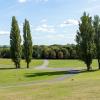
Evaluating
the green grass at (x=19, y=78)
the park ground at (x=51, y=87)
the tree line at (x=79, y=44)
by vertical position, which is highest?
the tree line at (x=79, y=44)

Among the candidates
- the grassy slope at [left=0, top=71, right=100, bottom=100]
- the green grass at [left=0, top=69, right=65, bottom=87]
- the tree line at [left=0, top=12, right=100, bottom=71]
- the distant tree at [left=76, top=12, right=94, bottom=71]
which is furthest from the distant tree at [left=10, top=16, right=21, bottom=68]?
the grassy slope at [left=0, top=71, right=100, bottom=100]

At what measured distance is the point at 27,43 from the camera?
289 feet

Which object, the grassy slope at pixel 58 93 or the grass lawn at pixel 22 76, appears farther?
the grass lawn at pixel 22 76

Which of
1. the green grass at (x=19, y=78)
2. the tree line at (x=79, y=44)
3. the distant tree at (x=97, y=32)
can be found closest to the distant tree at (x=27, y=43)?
the tree line at (x=79, y=44)

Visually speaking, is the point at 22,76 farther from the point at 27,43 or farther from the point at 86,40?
the point at 27,43

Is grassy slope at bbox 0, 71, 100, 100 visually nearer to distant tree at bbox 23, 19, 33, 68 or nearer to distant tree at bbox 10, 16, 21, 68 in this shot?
distant tree at bbox 10, 16, 21, 68

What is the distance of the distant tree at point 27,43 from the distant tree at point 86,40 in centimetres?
2131

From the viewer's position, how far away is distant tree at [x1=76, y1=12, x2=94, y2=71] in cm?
6844

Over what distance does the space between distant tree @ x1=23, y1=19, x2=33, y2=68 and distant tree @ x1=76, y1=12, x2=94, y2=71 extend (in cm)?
2131

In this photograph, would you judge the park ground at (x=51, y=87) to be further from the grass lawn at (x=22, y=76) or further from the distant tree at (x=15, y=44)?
the distant tree at (x=15, y=44)

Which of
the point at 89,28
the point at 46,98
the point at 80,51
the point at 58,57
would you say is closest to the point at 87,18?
the point at 89,28

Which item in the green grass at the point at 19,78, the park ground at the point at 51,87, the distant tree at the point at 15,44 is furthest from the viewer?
the distant tree at the point at 15,44

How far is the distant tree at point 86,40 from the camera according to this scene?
68.4 meters

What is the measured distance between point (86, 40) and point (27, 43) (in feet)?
75.6
